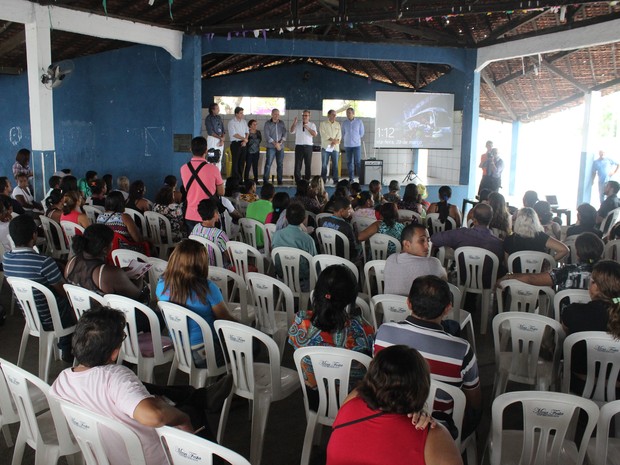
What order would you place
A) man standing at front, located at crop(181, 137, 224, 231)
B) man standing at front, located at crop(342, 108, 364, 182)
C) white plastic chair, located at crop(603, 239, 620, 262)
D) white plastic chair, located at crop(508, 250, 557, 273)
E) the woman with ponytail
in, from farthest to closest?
man standing at front, located at crop(342, 108, 364, 182), man standing at front, located at crop(181, 137, 224, 231), white plastic chair, located at crop(603, 239, 620, 262), white plastic chair, located at crop(508, 250, 557, 273), the woman with ponytail

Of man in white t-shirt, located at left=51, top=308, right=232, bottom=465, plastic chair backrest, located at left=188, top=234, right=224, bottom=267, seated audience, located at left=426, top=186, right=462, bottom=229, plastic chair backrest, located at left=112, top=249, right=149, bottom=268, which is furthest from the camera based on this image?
seated audience, located at left=426, top=186, right=462, bottom=229

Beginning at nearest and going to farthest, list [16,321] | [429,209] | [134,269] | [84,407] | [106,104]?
[84,407], [134,269], [16,321], [429,209], [106,104]

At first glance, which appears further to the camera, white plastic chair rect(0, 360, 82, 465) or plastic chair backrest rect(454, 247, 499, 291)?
plastic chair backrest rect(454, 247, 499, 291)

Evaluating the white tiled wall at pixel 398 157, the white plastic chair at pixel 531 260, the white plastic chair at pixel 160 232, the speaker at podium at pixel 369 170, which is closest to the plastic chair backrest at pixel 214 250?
the white plastic chair at pixel 160 232

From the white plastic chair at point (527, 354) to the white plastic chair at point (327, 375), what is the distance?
1050mm

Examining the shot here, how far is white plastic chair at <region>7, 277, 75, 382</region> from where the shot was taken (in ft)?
12.5

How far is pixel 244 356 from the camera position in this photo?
3094 millimetres

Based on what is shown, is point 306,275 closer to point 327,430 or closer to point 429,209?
point 327,430

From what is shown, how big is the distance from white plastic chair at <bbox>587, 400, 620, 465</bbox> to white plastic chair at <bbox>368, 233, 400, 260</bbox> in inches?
117

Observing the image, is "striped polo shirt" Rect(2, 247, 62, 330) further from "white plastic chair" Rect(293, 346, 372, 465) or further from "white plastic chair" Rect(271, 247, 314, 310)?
"white plastic chair" Rect(293, 346, 372, 465)

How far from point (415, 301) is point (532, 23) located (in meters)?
9.48

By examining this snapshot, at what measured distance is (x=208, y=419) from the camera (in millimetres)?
2699

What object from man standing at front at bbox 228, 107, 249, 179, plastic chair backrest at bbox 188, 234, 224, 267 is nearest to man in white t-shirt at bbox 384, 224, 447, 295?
plastic chair backrest at bbox 188, 234, 224, 267

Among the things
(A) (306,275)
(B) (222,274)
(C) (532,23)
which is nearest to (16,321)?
(B) (222,274)
